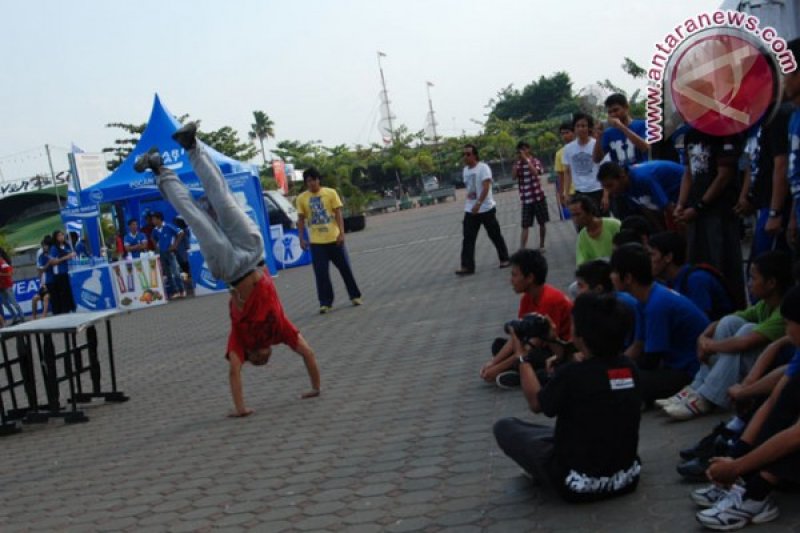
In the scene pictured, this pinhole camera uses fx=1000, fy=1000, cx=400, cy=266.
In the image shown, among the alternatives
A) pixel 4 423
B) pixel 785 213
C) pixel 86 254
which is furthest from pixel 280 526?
pixel 86 254

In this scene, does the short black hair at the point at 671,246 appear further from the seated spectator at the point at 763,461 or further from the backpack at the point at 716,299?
the seated spectator at the point at 763,461

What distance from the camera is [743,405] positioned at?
183 inches

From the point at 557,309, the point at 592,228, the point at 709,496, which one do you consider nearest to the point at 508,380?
the point at 557,309

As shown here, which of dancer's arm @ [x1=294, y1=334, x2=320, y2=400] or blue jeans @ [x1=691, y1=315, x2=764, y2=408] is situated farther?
dancer's arm @ [x1=294, y1=334, x2=320, y2=400]

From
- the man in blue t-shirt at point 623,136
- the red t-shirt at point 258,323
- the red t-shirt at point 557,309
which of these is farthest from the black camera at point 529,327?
the man in blue t-shirt at point 623,136

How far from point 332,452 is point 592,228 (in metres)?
2.98

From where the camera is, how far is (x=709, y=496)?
404 cm

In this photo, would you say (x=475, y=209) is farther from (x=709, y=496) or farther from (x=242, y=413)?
(x=709, y=496)

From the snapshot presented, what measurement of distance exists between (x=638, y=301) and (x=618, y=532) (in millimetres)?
2039

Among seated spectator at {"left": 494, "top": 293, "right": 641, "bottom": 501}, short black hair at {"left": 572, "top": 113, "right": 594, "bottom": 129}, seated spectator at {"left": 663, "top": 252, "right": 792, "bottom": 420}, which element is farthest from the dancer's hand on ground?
short black hair at {"left": 572, "top": 113, "right": 594, "bottom": 129}

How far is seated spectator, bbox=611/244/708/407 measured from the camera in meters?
5.56

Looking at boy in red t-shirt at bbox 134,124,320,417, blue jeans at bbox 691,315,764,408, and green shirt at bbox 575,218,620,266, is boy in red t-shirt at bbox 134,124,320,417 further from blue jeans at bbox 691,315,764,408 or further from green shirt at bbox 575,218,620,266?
blue jeans at bbox 691,315,764,408

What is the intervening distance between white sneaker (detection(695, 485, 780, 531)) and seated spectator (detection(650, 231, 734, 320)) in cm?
226

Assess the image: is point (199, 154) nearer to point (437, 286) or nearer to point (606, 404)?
point (606, 404)
